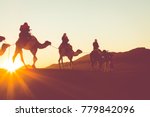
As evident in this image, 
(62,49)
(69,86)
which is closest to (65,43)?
(62,49)

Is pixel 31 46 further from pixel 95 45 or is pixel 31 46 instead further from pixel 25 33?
pixel 95 45

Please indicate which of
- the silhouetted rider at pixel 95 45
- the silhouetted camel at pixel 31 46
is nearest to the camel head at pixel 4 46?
the silhouetted camel at pixel 31 46

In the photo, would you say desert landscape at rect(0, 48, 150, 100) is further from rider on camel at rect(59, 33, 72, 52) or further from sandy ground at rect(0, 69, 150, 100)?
rider on camel at rect(59, 33, 72, 52)

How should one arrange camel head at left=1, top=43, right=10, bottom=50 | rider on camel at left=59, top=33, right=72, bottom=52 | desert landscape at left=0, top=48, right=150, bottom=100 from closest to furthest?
desert landscape at left=0, top=48, right=150, bottom=100 < camel head at left=1, top=43, right=10, bottom=50 < rider on camel at left=59, top=33, right=72, bottom=52

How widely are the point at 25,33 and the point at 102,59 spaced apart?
28.7ft

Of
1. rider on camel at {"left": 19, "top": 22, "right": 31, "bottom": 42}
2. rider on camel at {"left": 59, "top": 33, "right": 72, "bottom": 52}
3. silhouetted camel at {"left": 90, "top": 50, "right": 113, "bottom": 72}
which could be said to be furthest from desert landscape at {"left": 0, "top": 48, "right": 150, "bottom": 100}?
silhouetted camel at {"left": 90, "top": 50, "right": 113, "bottom": 72}

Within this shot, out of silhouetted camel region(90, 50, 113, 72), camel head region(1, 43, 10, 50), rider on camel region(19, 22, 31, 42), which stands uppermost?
rider on camel region(19, 22, 31, 42)

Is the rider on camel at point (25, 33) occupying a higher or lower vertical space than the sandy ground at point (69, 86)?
higher

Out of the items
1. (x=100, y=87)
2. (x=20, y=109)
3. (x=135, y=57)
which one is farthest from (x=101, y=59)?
(x=135, y=57)

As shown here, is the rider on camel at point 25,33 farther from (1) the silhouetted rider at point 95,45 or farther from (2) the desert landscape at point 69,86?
(1) the silhouetted rider at point 95,45

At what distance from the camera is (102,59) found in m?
37.2

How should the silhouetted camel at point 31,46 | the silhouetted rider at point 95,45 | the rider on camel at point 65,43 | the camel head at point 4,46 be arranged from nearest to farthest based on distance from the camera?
the silhouetted camel at point 31,46, the camel head at point 4,46, the rider on camel at point 65,43, the silhouetted rider at point 95,45

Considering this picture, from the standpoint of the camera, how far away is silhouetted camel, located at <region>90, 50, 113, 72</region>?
36.3m

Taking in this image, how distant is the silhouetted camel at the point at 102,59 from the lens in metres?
36.3
